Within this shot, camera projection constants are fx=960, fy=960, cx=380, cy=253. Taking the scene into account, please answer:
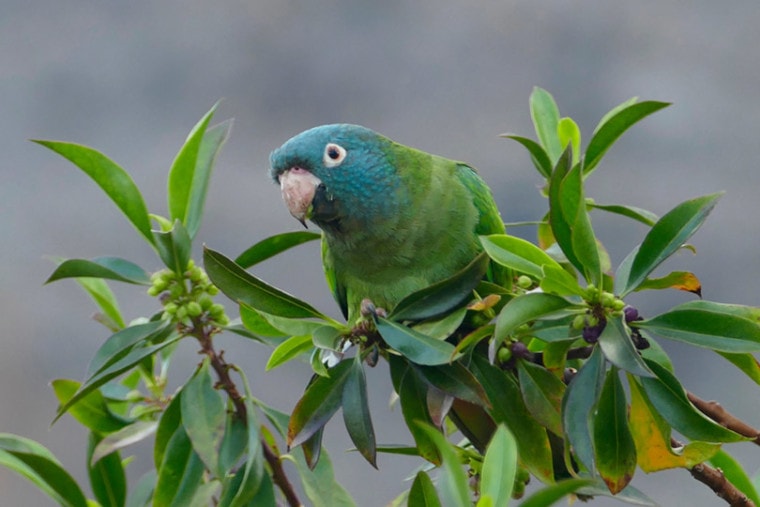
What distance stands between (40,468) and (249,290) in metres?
0.46

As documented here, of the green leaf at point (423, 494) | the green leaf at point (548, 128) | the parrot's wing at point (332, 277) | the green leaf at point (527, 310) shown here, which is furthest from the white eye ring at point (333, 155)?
the green leaf at point (423, 494)

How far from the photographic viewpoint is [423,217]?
183 centimetres

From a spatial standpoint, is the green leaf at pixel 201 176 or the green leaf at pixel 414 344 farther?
the green leaf at pixel 201 176

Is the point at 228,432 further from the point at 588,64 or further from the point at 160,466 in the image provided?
the point at 588,64

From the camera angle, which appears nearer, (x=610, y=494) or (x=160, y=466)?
(x=610, y=494)

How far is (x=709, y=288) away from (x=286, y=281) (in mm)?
1927

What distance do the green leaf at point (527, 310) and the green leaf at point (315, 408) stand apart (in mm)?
262

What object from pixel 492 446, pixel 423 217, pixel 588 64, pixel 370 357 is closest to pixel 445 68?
pixel 588 64

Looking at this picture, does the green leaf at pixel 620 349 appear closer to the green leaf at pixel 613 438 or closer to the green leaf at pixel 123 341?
the green leaf at pixel 613 438

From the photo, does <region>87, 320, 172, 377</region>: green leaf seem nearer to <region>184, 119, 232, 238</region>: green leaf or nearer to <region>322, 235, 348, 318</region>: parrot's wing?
<region>184, 119, 232, 238</region>: green leaf

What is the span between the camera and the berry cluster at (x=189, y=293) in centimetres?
146

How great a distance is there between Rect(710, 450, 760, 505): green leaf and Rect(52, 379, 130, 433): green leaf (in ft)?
3.05

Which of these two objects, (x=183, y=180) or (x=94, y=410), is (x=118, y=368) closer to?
(x=94, y=410)

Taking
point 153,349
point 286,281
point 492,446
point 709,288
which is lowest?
point 709,288
